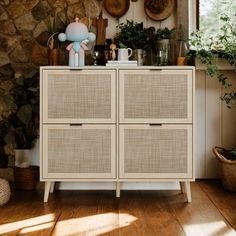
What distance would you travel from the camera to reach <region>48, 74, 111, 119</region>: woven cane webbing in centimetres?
324

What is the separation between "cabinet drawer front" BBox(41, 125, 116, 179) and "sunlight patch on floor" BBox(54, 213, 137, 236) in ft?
1.41

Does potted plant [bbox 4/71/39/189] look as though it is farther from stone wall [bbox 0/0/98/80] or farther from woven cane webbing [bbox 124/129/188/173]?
woven cane webbing [bbox 124/129/188/173]

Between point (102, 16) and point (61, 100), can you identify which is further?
point (102, 16)

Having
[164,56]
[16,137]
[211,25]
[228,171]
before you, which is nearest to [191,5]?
[211,25]

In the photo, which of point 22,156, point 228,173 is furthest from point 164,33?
point 22,156

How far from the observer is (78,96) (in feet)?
10.6

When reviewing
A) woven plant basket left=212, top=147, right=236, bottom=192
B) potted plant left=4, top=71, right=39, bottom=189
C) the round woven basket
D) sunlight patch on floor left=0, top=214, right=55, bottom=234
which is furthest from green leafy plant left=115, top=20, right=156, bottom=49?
sunlight patch on floor left=0, top=214, right=55, bottom=234

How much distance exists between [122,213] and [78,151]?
1.81 feet

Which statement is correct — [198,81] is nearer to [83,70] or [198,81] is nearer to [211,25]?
[211,25]

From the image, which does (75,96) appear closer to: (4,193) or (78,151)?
(78,151)

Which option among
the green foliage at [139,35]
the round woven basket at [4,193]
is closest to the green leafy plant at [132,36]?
the green foliage at [139,35]

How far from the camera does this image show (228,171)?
3598mm

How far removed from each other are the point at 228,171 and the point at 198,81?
80 centimetres

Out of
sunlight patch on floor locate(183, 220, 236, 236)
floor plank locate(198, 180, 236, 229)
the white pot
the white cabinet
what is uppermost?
the white cabinet
